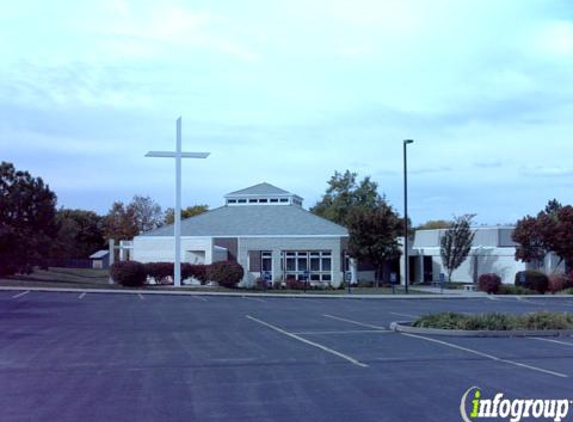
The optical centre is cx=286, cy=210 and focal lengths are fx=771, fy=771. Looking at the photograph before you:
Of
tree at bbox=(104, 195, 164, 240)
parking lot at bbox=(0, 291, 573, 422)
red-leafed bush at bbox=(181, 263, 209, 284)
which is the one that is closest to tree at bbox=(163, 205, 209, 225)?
tree at bbox=(104, 195, 164, 240)

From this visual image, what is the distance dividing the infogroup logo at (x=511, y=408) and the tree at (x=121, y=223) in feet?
244

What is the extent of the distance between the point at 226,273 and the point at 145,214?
41509 millimetres

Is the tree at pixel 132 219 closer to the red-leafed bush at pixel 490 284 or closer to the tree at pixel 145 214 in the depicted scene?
the tree at pixel 145 214

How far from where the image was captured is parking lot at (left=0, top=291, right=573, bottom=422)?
9750 mm

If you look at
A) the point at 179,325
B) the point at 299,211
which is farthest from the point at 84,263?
the point at 179,325

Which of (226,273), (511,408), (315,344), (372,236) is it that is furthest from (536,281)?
(511,408)

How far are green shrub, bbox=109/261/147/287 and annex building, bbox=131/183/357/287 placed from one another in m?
6.49

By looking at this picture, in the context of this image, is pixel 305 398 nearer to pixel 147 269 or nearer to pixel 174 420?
pixel 174 420

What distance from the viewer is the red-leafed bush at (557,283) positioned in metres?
46.8

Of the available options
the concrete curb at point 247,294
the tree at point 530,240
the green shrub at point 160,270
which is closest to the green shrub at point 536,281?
the tree at point 530,240

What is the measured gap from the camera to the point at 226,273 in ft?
149

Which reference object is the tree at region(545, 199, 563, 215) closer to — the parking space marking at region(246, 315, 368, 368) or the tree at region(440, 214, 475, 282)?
the tree at region(440, 214, 475, 282)

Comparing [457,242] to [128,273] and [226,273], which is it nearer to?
[226,273]

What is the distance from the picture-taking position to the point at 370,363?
45.2ft
